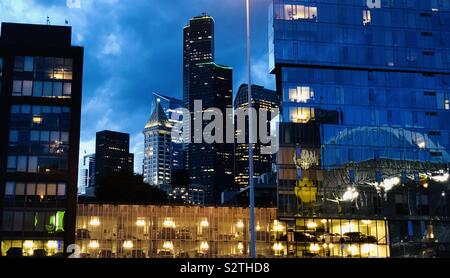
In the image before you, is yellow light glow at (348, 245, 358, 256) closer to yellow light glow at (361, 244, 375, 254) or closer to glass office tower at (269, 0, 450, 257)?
glass office tower at (269, 0, 450, 257)

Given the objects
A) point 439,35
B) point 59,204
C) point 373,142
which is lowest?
point 59,204

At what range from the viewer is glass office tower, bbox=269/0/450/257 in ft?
252

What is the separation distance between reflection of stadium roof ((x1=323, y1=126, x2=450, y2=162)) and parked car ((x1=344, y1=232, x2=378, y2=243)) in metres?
12.1

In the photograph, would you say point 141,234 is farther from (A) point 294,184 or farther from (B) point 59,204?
(A) point 294,184

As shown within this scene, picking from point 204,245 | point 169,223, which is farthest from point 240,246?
point 169,223

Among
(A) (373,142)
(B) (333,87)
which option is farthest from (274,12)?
(A) (373,142)

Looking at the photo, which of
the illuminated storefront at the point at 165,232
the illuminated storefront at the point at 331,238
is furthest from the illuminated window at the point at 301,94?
the illuminated storefront at the point at 165,232

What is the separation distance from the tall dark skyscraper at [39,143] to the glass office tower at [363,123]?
27.1 m

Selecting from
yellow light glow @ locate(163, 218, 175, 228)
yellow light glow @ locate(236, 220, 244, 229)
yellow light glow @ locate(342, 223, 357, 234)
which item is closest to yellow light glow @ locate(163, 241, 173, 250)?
yellow light glow @ locate(163, 218, 175, 228)

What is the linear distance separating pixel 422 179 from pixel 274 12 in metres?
30.8

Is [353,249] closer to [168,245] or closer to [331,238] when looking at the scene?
[331,238]

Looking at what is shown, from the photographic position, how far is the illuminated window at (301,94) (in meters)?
79.2

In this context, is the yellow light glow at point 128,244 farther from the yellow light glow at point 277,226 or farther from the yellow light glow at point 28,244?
the yellow light glow at point 277,226
